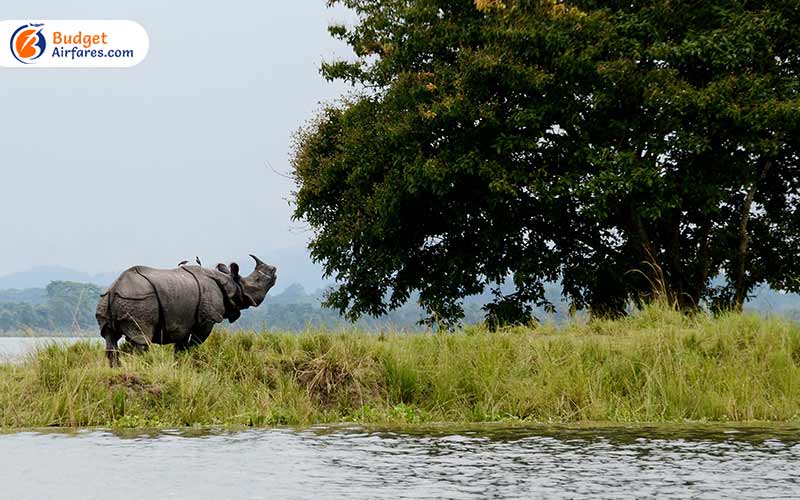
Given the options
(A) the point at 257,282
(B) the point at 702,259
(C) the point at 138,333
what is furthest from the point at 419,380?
(B) the point at 702,259

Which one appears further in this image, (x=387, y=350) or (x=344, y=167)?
(x=344, y=167)

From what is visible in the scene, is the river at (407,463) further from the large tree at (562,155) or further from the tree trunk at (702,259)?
the tree trunk at (702,259)

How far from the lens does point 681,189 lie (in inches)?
930

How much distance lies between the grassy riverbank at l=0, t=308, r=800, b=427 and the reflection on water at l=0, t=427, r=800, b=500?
A: 1155mm

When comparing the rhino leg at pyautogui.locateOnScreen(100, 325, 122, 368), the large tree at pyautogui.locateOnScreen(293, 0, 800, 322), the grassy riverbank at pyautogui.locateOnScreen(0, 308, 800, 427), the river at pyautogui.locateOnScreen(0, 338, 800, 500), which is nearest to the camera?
the river at pyautogui.locateOnScreen(0, 338, 800, 500)

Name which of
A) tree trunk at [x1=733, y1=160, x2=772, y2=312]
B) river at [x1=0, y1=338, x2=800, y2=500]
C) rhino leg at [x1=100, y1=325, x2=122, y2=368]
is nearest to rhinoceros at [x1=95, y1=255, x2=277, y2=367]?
rhino leg at [x1=100, y1=325, x2=122, y2=368]

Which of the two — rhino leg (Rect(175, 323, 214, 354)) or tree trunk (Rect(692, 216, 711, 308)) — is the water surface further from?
tree trunk (Rect(692, 216, 711, 308))

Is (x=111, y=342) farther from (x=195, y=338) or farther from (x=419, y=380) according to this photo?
(x=419, y=380)

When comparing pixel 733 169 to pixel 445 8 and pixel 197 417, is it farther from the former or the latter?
pixel 197 417

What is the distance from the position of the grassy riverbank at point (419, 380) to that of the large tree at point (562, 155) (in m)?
6.84

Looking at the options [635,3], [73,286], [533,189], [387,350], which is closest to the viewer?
[387,350]

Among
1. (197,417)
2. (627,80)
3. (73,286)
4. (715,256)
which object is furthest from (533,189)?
(73,286)

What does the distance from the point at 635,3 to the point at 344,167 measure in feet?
26.2

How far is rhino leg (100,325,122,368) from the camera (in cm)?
1391
